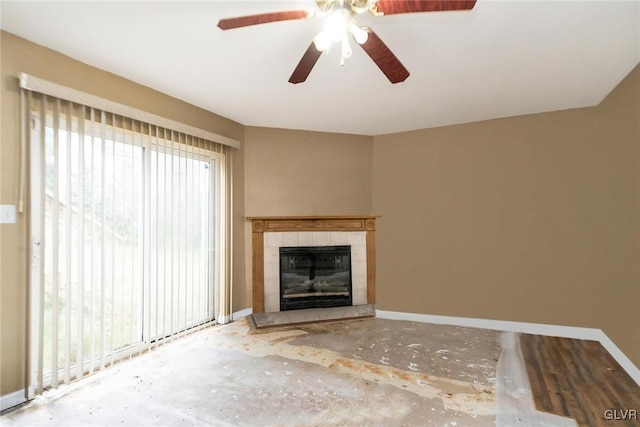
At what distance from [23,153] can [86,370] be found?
5.35 ft

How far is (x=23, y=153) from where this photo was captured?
2.13 m

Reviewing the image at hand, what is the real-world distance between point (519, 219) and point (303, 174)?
2.57 m

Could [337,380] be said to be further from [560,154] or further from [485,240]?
[560,154]

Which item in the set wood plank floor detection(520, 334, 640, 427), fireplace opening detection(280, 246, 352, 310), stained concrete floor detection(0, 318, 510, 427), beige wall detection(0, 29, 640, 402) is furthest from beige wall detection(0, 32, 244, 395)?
wood plank floor detection(520, 334, 640, 427)

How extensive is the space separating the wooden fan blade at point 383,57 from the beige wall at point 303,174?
231 centimetres

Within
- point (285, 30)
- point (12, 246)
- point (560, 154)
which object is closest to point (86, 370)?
point (12, 246)

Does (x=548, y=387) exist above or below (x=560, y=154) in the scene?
below

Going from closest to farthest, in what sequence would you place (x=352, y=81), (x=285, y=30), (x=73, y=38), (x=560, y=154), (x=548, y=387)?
(x=285, y=30)
(x=73, y=38)
(x=548, y=387)
(x=352, y=81)
(x=560, y=154)

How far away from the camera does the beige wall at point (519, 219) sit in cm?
295

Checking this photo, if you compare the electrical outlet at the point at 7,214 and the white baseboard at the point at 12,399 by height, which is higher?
the electrical outlet at the point at 7,214

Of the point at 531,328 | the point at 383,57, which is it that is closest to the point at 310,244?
the point at 531,328

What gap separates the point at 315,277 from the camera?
4258 millimetres

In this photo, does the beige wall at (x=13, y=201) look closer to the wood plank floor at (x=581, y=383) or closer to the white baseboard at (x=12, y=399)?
the white baseboard at (x=12, y=399)

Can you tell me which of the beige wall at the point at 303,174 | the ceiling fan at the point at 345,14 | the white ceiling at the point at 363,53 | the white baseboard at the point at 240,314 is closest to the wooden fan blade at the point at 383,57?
the ceiling fan at the point at 345,14
